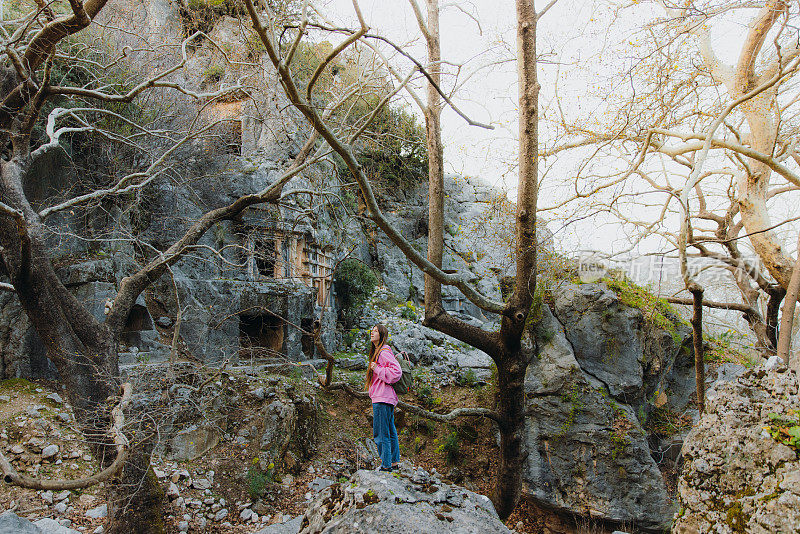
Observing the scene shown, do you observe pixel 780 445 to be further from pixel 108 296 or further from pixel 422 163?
pixel 422 163

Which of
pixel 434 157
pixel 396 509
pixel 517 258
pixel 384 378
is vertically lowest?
pixel 396 509

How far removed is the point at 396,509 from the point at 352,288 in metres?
10.1

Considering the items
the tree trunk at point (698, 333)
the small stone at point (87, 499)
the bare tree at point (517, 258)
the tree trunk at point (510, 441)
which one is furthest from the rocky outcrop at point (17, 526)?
the tree trunk at point (698, 333)

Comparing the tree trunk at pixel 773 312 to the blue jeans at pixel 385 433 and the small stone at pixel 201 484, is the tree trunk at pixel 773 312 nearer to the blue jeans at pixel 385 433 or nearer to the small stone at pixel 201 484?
the blue jeans at pixel 385 433

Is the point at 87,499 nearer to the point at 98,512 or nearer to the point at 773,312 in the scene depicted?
the point at 98,512

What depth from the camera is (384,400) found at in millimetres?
4539

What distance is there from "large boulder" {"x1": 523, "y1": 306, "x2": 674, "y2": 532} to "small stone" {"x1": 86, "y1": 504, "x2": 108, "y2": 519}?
229 inches

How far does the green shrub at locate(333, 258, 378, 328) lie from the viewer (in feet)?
39.9

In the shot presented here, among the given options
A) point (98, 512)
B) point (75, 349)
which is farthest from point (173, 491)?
point (75, 349)

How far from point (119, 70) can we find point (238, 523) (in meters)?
9.89

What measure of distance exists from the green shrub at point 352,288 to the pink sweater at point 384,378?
297 inches

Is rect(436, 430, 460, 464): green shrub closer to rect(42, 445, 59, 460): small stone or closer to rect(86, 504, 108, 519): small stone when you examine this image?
rect(86, 504, 108, 519): small stone

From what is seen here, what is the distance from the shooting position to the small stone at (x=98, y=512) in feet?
16.0

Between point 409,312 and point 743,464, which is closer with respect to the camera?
point 743,464
